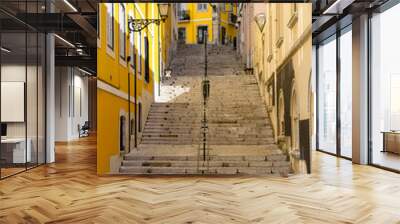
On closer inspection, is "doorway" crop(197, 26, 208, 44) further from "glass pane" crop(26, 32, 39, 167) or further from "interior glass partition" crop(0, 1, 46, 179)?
"glass pane" crop(26, 32, 39, 167)

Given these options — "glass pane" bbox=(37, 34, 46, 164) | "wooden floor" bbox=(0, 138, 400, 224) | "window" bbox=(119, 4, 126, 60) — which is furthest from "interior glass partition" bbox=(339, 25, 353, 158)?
"glass pane" bbox=(37, 34, 46, 164)

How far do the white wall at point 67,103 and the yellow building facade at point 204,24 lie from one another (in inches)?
653

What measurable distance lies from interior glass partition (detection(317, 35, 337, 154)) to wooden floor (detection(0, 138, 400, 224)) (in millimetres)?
3282

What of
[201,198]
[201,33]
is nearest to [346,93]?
[201,198]

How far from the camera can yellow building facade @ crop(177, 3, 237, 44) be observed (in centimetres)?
3350

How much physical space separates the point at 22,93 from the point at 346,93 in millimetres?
6724

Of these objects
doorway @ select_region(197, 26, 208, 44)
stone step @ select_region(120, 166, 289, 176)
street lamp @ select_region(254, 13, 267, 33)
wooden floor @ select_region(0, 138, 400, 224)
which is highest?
doorway @ select_region(197, 26, 208, 44)

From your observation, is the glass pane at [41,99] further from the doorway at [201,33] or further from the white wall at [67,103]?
the doorway at [201,33]

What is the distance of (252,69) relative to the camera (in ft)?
38.3

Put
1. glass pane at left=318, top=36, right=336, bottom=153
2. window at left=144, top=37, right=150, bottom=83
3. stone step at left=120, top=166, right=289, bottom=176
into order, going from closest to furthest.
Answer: stone step at left=120, top=166, right=289, bottom=176 → window at left=144, top=37, right=150, bottom=83 → glass pane at left=318, top=36, right=336, bottom=153

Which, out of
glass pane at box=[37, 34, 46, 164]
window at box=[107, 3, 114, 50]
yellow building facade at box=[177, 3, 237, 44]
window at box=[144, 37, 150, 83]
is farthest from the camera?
yellow building facade at box=[177, 3, 237, 44]

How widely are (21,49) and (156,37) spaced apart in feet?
14.1

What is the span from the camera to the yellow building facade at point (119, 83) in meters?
6.55

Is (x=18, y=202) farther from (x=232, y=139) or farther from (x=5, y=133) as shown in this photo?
(x=232, y=139)
